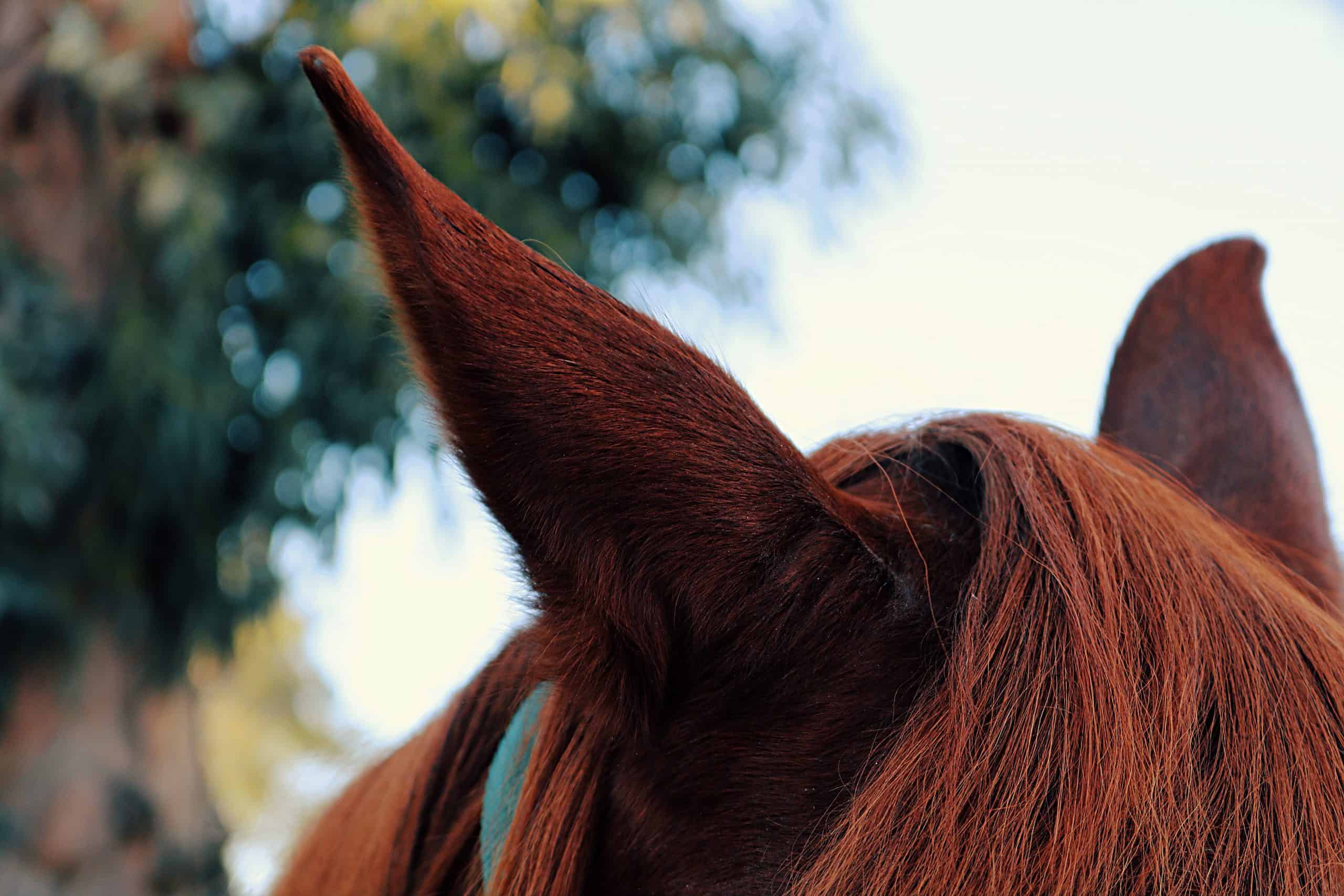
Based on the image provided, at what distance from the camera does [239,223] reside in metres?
3.11

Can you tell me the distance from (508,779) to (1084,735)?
0.35 m

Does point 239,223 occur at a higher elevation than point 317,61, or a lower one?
higher

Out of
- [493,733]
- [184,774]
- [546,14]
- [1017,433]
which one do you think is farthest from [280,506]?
[1017,433]

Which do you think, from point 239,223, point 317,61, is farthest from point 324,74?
point 239,223

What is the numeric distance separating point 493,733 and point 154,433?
9.18ft

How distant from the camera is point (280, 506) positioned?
11.4ft

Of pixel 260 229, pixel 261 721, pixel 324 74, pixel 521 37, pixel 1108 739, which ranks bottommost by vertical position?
pixel 261 721

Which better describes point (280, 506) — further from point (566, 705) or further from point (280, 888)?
point (566, 705)

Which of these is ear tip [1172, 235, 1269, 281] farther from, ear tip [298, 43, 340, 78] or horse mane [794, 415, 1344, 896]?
ear tip [298, 43, 340, 78]

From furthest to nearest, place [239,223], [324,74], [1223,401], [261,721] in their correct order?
[261,721], [239,223], [1223,401], [324,74]

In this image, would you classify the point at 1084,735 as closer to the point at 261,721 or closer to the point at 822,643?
the point at 822,643

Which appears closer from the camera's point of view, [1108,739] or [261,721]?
[1108,739]

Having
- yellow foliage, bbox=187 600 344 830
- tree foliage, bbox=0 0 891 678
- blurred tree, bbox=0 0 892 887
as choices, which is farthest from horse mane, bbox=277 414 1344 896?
yellow foliage, bbox=187 600 344 830

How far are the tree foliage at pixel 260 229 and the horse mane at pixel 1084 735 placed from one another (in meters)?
2.29
